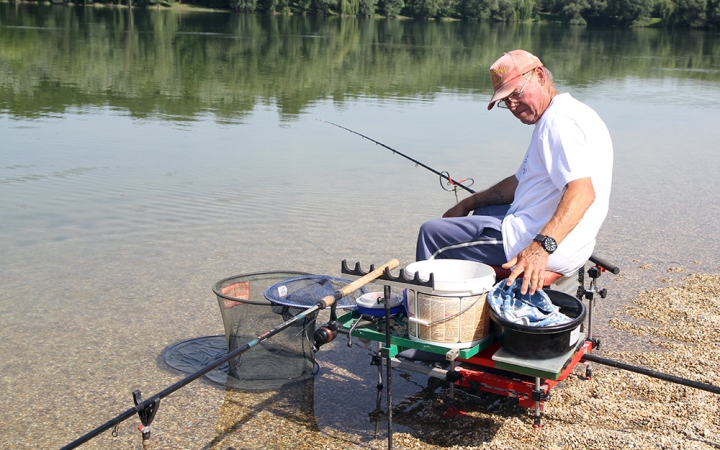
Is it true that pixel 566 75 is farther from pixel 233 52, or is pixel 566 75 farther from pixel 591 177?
pixel 591 177

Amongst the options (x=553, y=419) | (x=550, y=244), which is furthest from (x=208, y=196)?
(x=550, y=244)

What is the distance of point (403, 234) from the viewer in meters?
8.31

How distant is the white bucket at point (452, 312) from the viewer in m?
3.79

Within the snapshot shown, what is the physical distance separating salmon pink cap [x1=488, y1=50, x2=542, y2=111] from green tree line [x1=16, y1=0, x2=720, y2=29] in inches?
2955

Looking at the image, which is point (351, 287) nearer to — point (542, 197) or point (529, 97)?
point (542, 197)

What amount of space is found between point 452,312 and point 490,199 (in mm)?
1483

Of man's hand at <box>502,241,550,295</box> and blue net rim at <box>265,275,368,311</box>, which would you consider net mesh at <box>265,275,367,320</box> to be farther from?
man's hand at <box>502,241,550,295</box>

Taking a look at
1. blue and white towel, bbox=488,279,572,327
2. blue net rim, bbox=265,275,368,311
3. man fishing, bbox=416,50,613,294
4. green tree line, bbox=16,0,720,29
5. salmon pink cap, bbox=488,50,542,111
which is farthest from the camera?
green tree line, bbox=16,0,720,29

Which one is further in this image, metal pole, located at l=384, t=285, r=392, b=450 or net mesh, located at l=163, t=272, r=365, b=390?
net mesh, located at l=163, t=272, r=365, b=390

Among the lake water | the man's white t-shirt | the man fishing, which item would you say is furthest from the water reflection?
the man's white t-shirt

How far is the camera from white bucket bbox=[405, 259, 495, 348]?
149 inches

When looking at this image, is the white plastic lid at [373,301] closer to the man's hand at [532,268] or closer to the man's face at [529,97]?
the man's hand at [532,268]

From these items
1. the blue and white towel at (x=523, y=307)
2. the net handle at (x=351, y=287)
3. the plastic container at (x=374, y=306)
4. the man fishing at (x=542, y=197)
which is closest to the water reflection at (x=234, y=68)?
the plastic container at (x=374, y=306)

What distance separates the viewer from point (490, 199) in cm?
511
